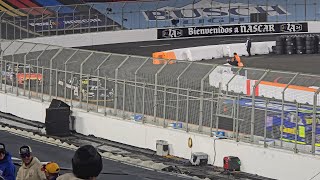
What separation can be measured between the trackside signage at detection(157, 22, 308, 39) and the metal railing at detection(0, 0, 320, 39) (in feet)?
3.39

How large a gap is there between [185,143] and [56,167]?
13371 mm

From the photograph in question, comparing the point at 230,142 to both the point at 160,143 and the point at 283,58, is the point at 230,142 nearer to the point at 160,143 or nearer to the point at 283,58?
the point at 160,143

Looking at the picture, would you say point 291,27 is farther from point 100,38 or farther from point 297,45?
point 100,38

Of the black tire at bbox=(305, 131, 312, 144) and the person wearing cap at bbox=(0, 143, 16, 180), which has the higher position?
the person wearing cap at bbox=(0, 143, 16, 180)

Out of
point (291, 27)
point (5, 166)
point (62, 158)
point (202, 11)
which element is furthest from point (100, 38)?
point (5, 166)

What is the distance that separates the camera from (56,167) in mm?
10398

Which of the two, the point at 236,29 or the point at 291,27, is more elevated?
the point at 291,27

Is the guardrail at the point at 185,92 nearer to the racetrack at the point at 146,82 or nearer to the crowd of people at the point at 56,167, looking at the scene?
the racetrack at the point at 146,82

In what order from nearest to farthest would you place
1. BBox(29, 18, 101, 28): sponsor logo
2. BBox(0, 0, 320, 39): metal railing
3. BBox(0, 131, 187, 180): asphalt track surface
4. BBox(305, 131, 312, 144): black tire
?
BBox(0, 131, 187, 180): asphalt track surface, BBox(305, 131, 312, 144): black tire, BBox(0, 0, 320, 39): metal railing, BBox(29, 18, 101, 28): sponsor logo

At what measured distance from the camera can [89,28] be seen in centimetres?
5562

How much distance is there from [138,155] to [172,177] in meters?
5.42

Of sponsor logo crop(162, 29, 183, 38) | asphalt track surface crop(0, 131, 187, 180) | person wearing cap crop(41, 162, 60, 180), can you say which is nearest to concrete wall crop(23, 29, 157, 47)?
sponsor logo crop(162, 29, 183, 38)

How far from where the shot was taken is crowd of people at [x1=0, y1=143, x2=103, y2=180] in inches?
277

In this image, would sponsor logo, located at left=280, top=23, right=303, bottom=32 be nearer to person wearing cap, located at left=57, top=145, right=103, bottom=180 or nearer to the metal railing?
the metal railing
